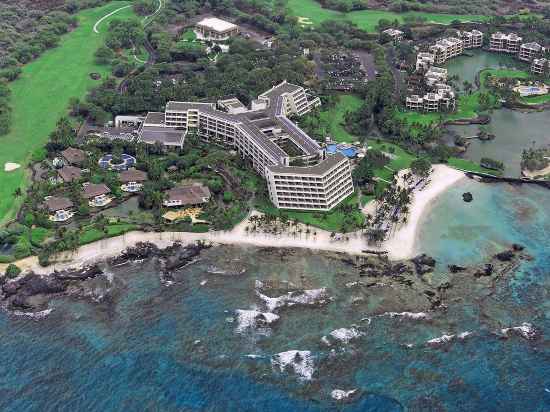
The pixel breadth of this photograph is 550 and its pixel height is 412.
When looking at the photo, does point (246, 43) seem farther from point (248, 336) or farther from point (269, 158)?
point (248, 336)

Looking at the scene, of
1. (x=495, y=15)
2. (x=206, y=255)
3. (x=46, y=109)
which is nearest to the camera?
(x=206, y=255)

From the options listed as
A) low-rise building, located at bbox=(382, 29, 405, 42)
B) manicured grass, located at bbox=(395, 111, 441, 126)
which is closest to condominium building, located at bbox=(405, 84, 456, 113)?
manicured grass, located at bbox=(395, 111, 441, 126)

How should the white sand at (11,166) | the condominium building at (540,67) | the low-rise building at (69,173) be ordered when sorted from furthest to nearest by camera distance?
1. the condominium building at (540,67)
2. the white sand at (11,166)
3. the low-rise building at (69,173)

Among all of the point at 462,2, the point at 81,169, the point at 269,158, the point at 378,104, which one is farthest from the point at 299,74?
the point at 462,2

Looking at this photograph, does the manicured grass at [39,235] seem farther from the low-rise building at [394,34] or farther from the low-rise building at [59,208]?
the low-rise building at [394,34]

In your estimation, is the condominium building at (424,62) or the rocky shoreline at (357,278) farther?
the condominium building at (424,62)

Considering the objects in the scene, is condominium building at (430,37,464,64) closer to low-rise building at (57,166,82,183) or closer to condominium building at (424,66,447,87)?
condominium building at (424,66,447,87)

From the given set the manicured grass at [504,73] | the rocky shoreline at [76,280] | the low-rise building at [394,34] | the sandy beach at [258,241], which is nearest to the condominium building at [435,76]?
the manicured grass at [504,73]
